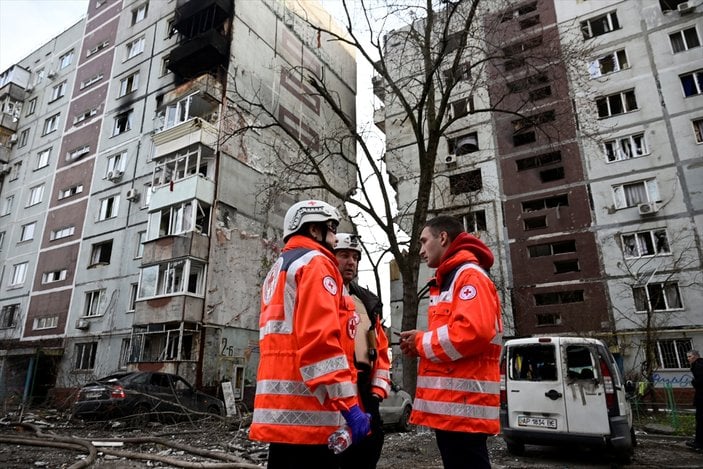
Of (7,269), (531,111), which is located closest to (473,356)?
(531,111)

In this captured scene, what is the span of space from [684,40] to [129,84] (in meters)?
32.9

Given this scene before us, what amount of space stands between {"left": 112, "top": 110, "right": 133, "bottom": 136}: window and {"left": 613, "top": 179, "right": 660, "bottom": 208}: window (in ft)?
93.4

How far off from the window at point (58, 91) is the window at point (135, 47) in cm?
749

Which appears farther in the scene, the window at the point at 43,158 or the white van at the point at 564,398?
the window at the point at 43,158

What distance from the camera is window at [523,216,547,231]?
84.8ft

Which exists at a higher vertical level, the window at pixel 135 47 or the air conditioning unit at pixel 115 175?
the window at pixel 135 47

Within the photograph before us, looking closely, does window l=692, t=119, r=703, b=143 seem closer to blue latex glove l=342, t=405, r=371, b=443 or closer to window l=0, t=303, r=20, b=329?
blue latex glove l=342, t=405, r=371, b=443

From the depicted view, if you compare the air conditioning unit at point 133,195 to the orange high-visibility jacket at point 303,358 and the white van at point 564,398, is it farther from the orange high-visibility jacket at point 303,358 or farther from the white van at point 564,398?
the orange high-visibility jacket at point 303,358

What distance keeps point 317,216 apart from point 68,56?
42.0 m

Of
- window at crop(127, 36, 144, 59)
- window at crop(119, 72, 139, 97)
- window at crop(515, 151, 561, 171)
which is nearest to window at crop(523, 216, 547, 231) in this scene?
window at crop(515, 151, 561, 171)

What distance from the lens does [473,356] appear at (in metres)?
2.69

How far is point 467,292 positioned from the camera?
8.82 ft

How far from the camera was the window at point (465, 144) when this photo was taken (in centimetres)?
2998

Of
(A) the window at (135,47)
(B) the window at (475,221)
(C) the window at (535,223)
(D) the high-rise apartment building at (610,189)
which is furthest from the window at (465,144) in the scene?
(A) the window at (135,47)
